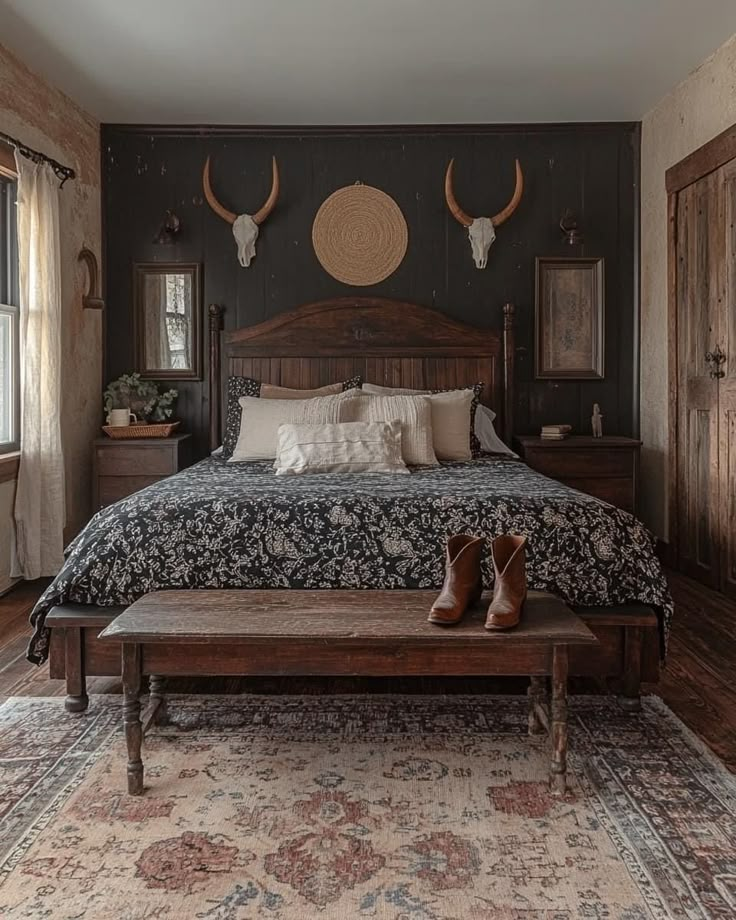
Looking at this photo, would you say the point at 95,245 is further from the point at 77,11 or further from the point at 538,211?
the point at 538,211

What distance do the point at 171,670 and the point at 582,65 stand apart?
12.1ft

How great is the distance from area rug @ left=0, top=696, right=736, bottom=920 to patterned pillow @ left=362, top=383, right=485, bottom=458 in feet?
6.56

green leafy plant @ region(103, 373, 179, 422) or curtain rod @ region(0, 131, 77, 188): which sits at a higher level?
curtain rod @ region(0, 131, 77, 188)

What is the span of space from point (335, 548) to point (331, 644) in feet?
2.00

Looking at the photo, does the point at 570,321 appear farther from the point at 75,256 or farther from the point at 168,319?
the point at 75,256

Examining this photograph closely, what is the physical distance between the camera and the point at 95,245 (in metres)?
5.09

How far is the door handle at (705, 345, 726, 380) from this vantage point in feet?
13.7

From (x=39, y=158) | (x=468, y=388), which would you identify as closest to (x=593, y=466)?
(x=468, y=388)

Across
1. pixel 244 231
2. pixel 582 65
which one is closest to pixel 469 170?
pixel 582 65

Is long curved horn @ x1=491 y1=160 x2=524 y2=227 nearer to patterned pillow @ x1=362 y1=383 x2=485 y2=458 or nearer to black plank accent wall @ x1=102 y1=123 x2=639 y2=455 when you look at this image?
black plank accent wall @ x1=102 y1=123 x2=639 y2=455

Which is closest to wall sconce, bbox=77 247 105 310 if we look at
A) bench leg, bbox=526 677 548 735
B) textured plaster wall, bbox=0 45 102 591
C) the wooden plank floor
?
textured plaster wall, bbox=0 45 102 591

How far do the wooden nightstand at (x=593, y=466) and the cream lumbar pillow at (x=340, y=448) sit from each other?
1.15m

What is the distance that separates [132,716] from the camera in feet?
6.96

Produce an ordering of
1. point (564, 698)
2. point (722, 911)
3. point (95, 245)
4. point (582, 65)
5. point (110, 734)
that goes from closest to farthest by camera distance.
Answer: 1. point (722, 911)
2. point (564, 698)
3. point (110, 734)
4. point (582, 65)
5. point (95, 245)
